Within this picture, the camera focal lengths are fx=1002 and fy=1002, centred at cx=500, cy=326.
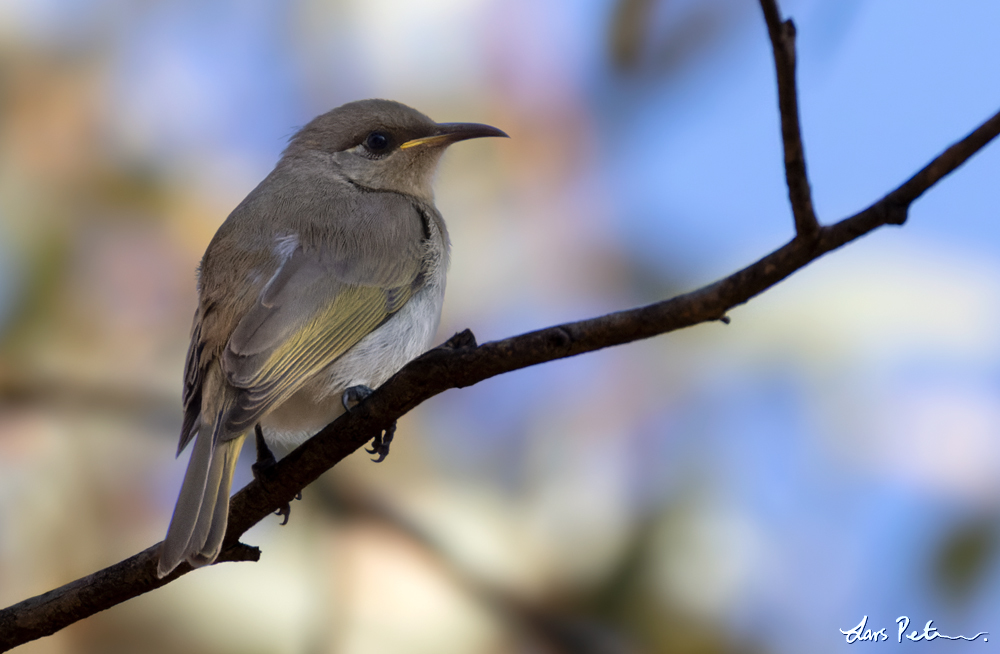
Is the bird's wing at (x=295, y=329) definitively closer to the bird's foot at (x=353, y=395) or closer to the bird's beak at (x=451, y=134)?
the bird's foot at (x=353, y=395)

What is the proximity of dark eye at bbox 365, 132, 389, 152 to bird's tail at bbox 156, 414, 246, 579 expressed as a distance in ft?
5.53

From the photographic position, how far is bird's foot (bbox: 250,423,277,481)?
2745 mm

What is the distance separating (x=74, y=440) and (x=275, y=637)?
1.43 metres

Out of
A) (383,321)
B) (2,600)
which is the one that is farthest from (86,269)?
(383,321)

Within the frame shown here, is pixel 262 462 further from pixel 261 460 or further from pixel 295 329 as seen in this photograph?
pixel 295 329

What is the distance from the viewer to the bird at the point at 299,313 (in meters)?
2.83

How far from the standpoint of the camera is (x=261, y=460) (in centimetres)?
302

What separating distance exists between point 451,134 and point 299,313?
1390mm

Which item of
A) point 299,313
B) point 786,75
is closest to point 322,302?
point 299,313

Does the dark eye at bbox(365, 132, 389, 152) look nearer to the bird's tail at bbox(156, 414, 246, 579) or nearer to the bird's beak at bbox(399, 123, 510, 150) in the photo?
the bird's beak at bbox(399, 123, 510, 150)

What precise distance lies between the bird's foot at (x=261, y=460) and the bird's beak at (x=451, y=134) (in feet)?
4.84

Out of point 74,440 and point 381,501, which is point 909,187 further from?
point 74,440

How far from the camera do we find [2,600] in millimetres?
4637

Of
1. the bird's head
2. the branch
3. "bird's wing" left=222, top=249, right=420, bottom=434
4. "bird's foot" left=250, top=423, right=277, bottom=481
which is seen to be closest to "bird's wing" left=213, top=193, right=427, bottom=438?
"bird's wing" left=222, top=249, right=420, bottom=434
